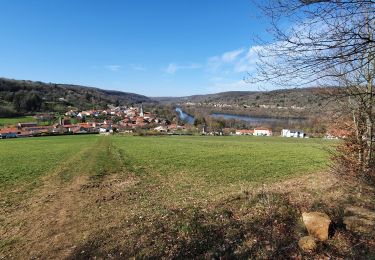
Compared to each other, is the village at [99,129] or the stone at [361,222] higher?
the stone at [361,222]

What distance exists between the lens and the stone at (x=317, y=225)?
6262 mm

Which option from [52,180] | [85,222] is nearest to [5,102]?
[52,180]

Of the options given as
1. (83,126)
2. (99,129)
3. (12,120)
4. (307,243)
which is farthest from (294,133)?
(12,120)

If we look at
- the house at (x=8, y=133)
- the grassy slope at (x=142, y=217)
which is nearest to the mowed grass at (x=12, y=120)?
the house at (x=8, y=133)

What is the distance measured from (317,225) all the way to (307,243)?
1.99 ft

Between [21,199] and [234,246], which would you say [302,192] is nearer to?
[234,246]

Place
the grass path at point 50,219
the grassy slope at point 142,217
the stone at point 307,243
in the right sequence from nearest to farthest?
the stone at point 307,243 < the grassy slope at point 142,217 < the grass path at point 50,219

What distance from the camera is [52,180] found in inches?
640

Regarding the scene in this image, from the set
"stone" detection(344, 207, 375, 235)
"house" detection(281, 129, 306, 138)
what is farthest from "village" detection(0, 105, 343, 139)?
"stone" detection(344, 207, 375, 235)

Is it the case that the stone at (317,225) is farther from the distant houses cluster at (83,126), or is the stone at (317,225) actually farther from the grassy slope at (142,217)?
the distant houses cluster at (83,126)

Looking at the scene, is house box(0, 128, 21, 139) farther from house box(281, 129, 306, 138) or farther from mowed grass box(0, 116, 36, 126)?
house box(281, 129, 306, 138)

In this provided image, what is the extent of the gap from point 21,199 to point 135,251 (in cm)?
830

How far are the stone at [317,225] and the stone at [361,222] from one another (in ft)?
2.20

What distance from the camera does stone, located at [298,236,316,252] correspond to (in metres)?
5.89
